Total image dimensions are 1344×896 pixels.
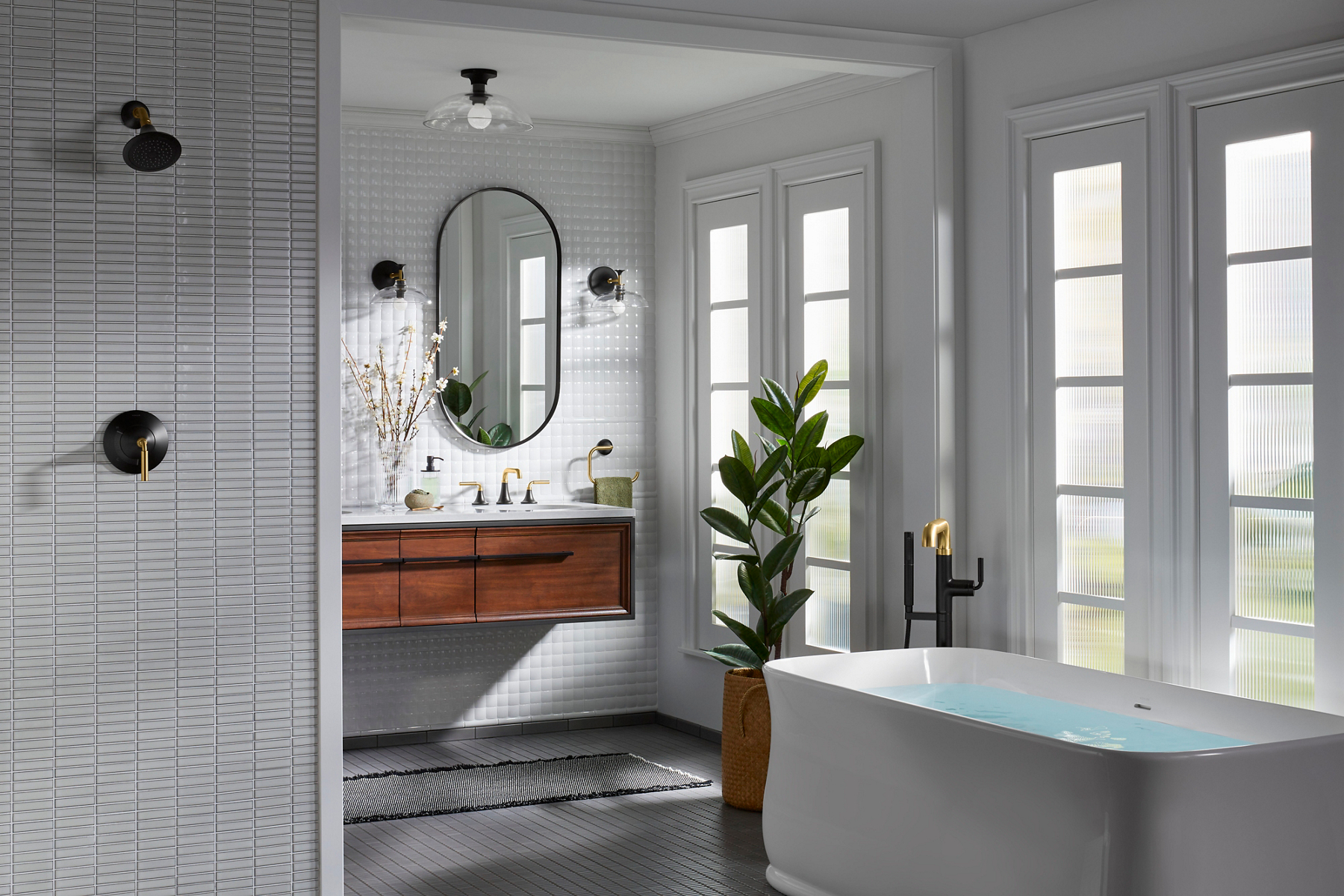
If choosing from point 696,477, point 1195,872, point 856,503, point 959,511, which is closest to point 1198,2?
point 959,511

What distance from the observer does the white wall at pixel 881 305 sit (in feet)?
14.3

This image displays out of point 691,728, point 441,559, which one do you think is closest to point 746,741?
point 691,728

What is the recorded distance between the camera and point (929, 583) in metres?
4.39

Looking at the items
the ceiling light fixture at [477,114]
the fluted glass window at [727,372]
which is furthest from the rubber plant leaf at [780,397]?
the ceiling light fixture at [477,114]

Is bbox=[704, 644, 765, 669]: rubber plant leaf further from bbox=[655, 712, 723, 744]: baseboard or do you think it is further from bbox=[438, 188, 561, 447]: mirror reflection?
bbox=[438, 188, 561, 447]: mirror reflection

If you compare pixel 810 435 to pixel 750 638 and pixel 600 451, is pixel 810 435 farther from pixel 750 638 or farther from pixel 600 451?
pixel 600 451

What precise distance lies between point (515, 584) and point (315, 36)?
2457 mm

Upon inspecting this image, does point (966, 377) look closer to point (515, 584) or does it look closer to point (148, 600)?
point (515, 584)

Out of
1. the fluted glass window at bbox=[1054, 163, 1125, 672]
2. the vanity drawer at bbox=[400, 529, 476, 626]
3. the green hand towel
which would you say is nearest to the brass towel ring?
the green hand towel

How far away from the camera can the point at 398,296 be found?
5449mm

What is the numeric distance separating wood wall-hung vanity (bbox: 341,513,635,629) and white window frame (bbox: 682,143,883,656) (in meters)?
0.40

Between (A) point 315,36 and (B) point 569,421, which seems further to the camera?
(B) point 569,421

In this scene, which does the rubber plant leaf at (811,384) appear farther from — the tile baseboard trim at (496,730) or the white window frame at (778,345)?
the tile baseboard trim at (496,730)

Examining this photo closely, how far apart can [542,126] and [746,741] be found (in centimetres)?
285
